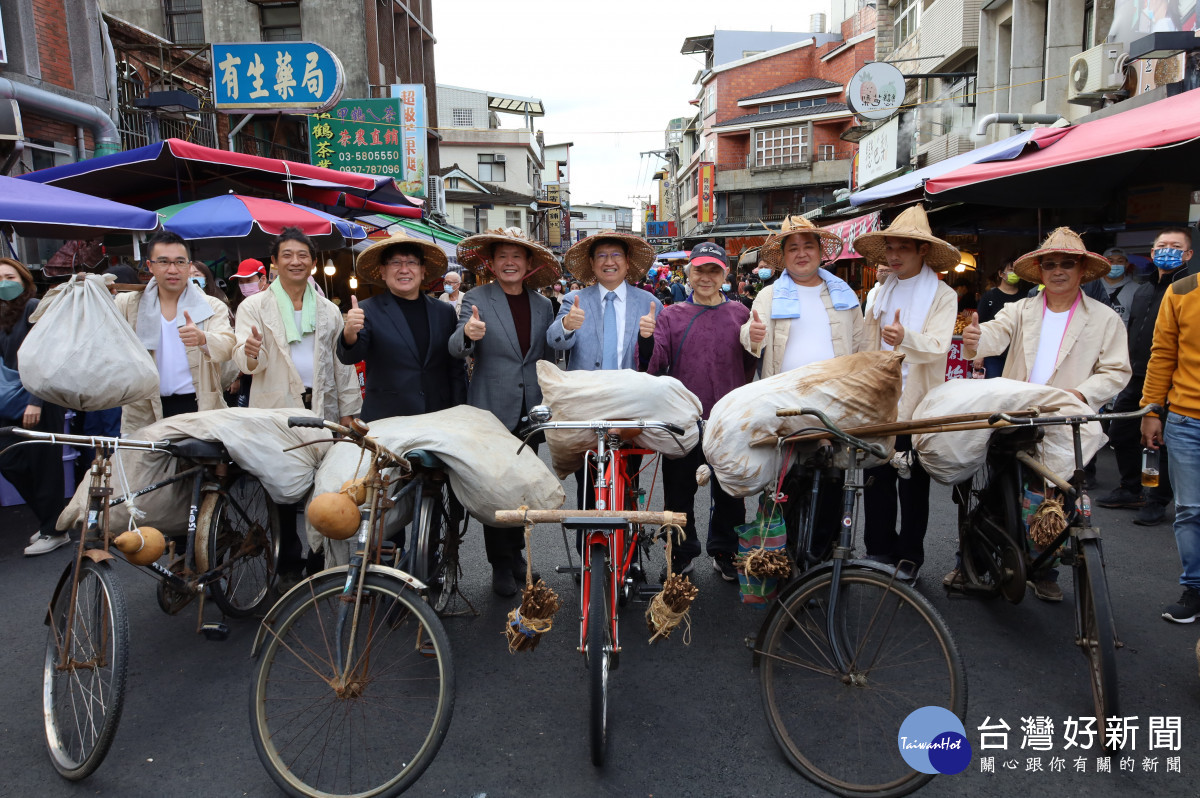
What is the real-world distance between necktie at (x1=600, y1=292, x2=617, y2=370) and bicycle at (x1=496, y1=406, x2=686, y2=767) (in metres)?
0.87

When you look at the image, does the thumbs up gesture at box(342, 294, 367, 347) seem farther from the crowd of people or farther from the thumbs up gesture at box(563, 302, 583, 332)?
the thumbs up gesture at box(563, 302, 583, 332)

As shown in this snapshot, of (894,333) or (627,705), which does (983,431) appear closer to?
(894,333)

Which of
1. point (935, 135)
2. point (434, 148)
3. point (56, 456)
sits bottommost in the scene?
point (56, 456)

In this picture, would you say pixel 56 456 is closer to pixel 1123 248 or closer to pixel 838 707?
pixel 838 707

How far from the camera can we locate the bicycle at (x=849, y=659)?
103 inches

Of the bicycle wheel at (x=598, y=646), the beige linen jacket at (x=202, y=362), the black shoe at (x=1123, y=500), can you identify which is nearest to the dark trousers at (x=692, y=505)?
the bicycle wheel at (x=598, y=646)

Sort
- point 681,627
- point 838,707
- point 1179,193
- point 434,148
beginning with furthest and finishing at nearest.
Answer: point 434,148, point 1179,193, point 681,627, point 838,707

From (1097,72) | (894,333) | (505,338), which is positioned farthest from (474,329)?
(1097,72)

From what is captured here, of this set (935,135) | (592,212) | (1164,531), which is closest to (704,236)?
(935,135)

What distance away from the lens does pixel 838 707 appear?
3146mm

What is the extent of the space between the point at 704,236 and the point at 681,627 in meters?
39.7

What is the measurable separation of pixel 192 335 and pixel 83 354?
0.73m

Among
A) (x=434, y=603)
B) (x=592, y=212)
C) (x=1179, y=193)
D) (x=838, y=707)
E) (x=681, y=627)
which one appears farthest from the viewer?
(x=592, y=212)

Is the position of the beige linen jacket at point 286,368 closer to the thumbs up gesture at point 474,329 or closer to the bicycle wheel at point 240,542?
the bicycle wheel at point 240,542
